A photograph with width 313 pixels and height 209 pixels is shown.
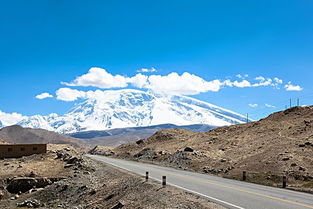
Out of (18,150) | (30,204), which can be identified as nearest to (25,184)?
(30,204)

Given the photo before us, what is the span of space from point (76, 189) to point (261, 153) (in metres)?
24.8

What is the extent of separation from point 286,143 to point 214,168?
12.1 meters

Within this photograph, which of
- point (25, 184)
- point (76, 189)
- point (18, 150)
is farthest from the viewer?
point (18, 150)

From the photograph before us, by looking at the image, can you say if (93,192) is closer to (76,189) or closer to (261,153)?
(76,189)

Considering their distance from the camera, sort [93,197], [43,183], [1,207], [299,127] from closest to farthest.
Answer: [93,197] → [1,207] → [43,183] → [299,127]

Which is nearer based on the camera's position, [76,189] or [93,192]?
[93,192]

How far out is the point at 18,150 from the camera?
2303 inches

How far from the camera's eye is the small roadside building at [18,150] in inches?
2243

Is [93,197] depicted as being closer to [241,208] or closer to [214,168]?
[241,208]

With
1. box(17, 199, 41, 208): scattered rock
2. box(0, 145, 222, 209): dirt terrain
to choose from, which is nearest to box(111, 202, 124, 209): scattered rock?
box(0, 145, 222, 209): dirt terrain

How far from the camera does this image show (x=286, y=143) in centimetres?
4659

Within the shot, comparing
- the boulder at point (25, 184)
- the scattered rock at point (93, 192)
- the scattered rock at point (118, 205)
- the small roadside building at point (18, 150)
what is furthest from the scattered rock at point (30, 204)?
the small roadside building at point (18, 150)

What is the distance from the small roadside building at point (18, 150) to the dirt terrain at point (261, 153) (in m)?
20.0

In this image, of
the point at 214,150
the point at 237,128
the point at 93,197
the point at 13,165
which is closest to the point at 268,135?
the point at 214,150
